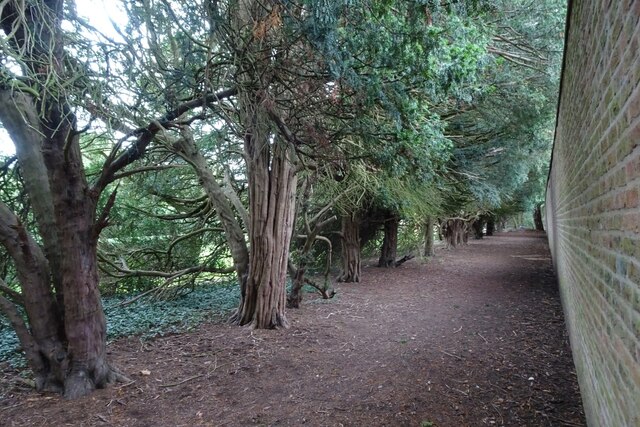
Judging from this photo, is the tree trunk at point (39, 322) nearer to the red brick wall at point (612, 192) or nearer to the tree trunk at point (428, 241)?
the red brick wall at point (612, 192)

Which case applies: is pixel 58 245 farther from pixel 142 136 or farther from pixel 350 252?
pixel 350 252

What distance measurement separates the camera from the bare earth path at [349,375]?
12.6 ft

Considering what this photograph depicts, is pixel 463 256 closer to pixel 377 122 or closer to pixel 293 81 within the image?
pixel 377 122

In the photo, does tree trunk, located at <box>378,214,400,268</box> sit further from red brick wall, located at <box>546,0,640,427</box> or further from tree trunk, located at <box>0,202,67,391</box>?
red brick wall, located at <box>546,0,640,427</box>

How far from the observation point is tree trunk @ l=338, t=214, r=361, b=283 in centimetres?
1176

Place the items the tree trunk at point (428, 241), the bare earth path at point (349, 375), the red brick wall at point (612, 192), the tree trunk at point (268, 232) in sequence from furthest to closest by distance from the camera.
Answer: the tree trunk at point (428, 241), the tree trunk at point (268, 232), the bare earth path at point (349, 375), the red brick wall at point (612, 192)

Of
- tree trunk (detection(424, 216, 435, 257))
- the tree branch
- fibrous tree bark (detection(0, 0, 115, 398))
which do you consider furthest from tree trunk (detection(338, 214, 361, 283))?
fibrous tree bark (detection(0, 0, 115, 398))

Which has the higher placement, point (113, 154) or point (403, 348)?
point (113, 154)

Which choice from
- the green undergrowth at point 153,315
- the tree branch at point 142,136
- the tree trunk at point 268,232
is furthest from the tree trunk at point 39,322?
the tree trunk at point 268,232

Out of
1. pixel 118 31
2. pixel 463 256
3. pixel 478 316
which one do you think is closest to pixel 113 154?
pixel 118 31

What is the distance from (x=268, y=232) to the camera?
21.8 ft

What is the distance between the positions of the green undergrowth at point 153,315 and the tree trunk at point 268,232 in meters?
1.20

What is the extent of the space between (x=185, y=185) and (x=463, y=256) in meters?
13.9

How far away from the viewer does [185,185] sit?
9.10 m
